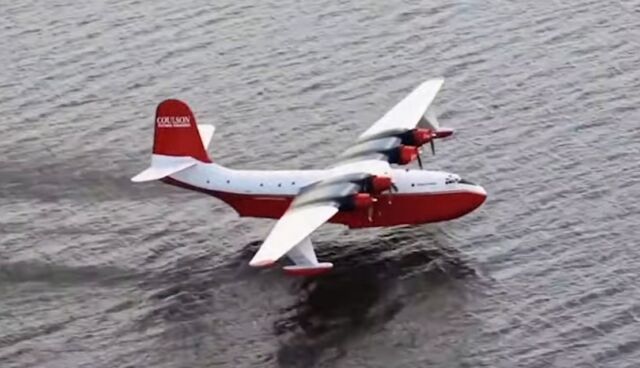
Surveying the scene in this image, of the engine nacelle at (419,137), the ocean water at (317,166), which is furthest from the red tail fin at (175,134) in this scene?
the engine nacelle at (419,137)

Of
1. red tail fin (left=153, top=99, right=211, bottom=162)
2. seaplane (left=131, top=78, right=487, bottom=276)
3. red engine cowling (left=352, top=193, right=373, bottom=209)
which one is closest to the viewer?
seaplane (left=131, top=78, right=487, bottom=276)

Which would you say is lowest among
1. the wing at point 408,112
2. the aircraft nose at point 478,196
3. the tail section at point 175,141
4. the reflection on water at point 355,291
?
the reflection on water at point 355,291

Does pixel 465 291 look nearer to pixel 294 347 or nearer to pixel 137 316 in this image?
pixel 294 347

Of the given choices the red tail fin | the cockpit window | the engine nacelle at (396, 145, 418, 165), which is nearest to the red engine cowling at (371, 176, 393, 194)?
the cockpit window

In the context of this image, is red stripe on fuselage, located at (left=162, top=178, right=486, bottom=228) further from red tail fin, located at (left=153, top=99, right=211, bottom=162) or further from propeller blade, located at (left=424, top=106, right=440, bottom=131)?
propeller blade, located at (left=424, top=106, right=440, bottom=131)

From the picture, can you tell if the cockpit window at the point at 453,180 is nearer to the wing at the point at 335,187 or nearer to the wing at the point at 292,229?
the wing at the point at 335,187
